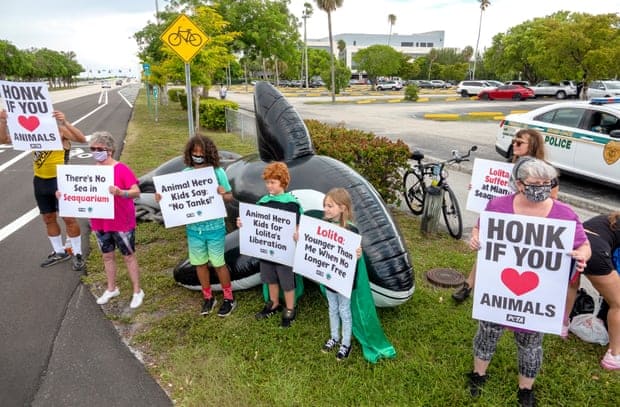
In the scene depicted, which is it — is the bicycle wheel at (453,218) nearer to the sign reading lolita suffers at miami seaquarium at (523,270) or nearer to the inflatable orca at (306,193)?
the inflatable orca at (306,193)

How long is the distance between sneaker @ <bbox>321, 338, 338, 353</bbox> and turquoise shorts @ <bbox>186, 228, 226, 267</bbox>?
1.24 meters

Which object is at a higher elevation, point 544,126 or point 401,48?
point 401,48

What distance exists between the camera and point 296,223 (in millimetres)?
3568

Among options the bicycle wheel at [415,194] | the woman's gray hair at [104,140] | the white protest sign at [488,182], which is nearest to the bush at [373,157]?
the bicycle wheel at [415,194]

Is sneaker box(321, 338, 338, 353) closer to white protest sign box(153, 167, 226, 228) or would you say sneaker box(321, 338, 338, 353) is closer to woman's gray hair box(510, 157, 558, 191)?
white protest sign box(153, 167, 226, 228)

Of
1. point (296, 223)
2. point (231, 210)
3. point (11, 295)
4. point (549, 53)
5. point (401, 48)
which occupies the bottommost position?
point (11, 295)

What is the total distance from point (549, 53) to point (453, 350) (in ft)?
79.7

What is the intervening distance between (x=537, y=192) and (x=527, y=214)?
16 centimetres

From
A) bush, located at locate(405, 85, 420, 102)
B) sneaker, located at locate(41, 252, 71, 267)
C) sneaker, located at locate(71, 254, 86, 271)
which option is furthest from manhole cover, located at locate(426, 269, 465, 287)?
bush, located at locate(405, 85, 420, 102)

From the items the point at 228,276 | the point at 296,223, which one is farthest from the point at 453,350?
the point at 228,276

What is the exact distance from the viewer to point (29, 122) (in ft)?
15.2

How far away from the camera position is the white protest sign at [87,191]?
156 inches

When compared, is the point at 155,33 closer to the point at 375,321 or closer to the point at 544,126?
the point at 544,126

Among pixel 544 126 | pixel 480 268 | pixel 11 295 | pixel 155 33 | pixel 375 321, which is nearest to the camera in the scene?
pixel 480 268
